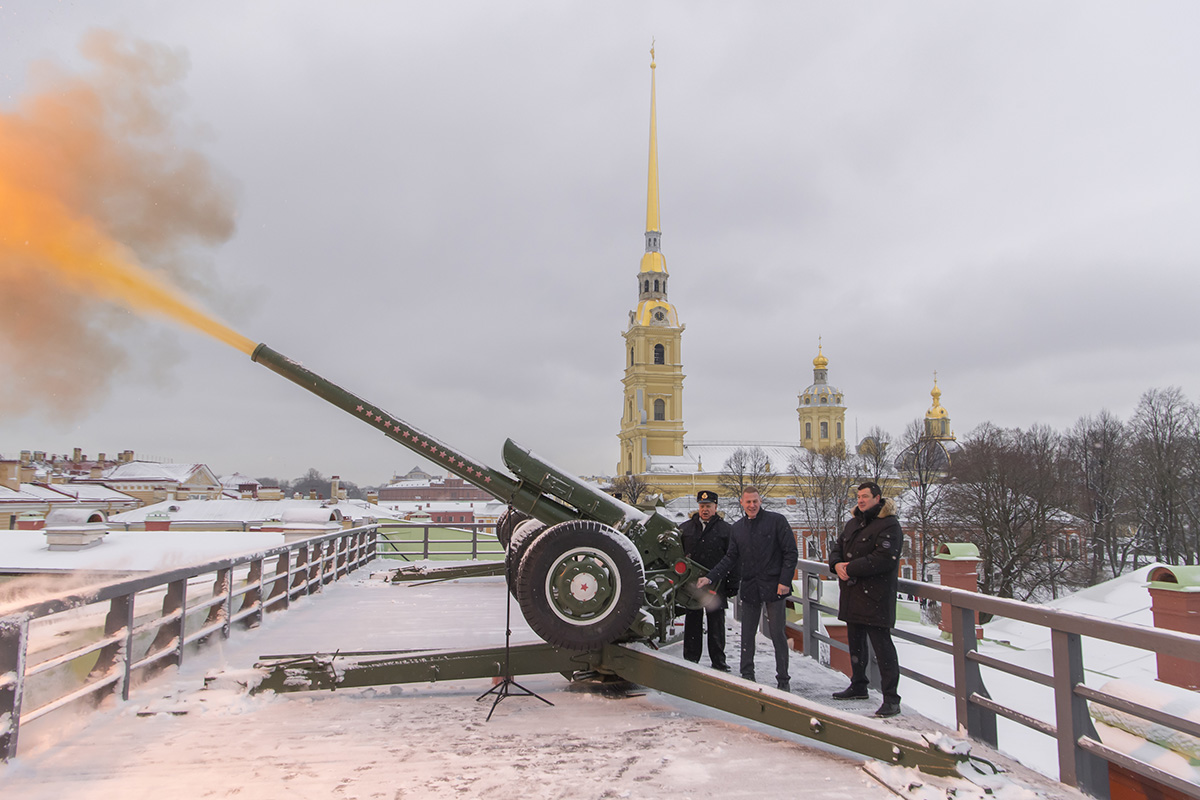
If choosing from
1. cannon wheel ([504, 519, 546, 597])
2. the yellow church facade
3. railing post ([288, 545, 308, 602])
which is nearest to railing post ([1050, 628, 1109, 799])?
cannon wheel ([504, 519, 546, 597])

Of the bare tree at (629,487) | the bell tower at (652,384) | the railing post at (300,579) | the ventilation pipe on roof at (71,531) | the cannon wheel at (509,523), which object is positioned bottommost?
the railing post at (300,579)

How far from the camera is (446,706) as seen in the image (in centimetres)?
543

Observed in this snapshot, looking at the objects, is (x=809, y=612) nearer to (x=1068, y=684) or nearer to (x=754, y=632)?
(x=754, y=632)

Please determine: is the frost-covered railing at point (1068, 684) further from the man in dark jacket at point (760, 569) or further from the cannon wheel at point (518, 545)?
the cannon wheel at point (518, 545)

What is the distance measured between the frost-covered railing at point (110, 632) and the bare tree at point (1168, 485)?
43.7 meters

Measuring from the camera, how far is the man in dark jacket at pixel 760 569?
6000 mm

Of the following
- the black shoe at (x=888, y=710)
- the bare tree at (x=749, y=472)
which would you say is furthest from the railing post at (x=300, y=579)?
the bare tree at (x=749, y=472)

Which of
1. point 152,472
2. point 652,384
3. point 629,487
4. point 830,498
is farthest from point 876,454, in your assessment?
point 152,472

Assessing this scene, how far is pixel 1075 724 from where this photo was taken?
12.6 feet

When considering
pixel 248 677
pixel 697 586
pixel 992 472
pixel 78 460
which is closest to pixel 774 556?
pixel 697 586

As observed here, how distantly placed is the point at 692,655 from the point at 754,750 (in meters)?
2.21

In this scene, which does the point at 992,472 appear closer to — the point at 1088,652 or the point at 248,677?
the point at 1088,652

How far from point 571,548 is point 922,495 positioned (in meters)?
43.6

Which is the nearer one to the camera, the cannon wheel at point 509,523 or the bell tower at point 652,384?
the cannon wheel at point 509,523
